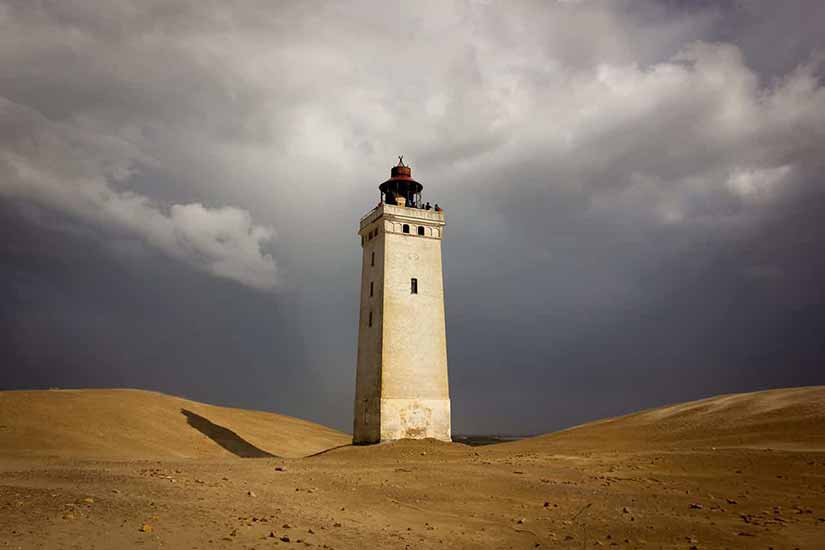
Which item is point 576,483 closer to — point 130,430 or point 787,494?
point 787,494

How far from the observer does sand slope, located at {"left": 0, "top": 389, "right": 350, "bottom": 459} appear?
26.4 m

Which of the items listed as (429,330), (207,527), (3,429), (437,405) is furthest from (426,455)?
(3,429)

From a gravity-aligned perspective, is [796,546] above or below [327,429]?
below

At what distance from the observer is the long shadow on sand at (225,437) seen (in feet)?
119

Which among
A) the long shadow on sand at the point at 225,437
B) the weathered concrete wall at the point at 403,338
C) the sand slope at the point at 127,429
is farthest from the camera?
the long shadow on sand at the point at 225,437

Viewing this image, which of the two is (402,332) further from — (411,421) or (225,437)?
(225,437)

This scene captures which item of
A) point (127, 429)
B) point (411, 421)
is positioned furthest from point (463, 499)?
point (127, 429)

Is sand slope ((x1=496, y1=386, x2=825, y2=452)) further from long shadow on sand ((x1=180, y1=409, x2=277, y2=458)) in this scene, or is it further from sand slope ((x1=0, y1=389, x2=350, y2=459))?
sand slope ((x1=0, y1=389, x2=350, y2=459))

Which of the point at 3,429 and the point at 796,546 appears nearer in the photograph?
the point at 796,546

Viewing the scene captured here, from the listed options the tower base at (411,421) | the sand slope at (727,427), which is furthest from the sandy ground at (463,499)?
the tower base at (411,421)

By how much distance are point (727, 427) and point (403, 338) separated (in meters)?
16.5

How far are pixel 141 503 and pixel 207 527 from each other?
2670mm

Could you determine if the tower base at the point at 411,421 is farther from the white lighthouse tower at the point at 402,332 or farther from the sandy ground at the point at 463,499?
the sandy ground at the point at 463,499

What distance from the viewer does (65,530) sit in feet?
32.4
